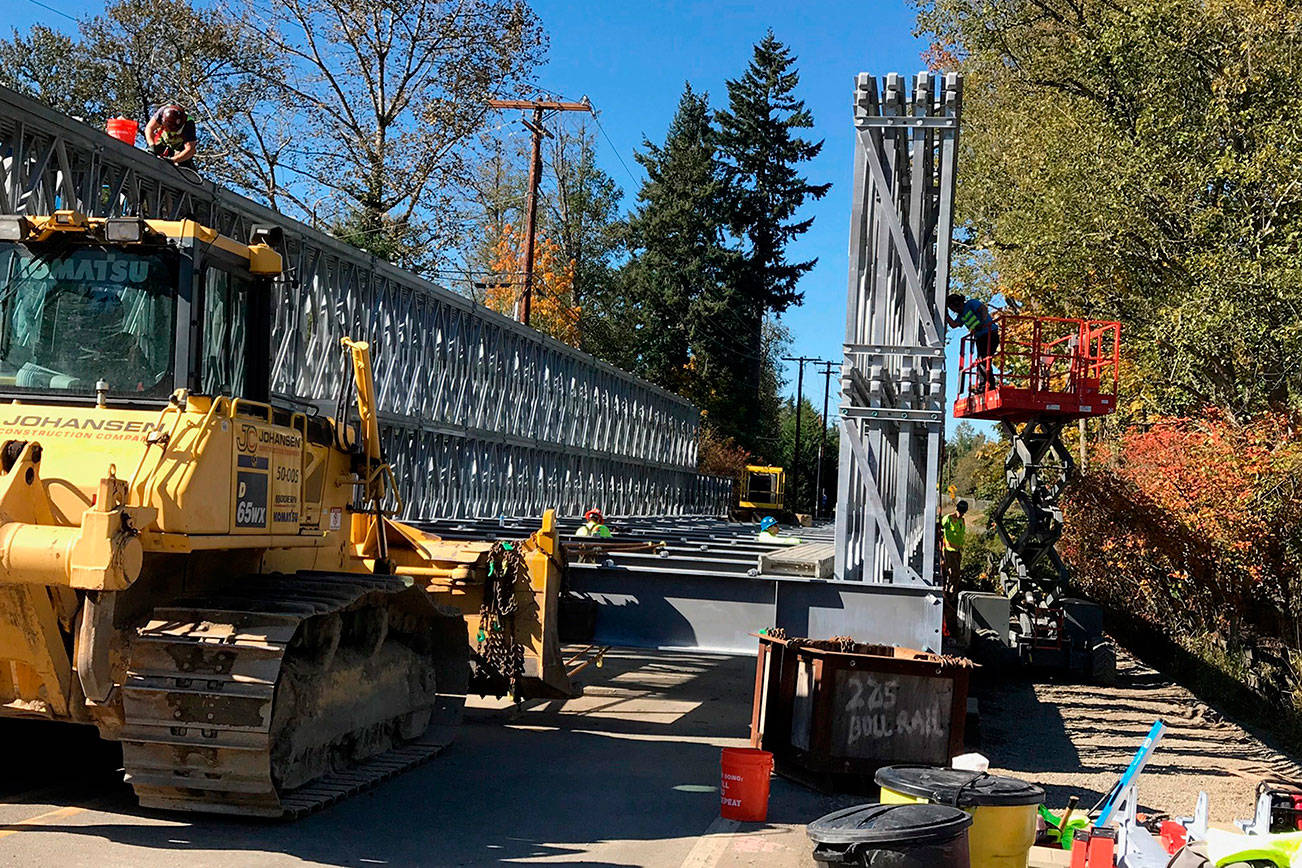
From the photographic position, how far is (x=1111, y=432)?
97.3ft

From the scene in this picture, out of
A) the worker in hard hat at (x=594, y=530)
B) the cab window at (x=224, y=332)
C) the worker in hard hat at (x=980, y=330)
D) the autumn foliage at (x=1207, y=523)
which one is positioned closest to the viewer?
the cab window at (x=224, y=332)

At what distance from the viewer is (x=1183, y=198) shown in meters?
22.9

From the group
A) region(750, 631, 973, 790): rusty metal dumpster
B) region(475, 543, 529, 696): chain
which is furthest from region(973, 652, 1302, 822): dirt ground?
region(475, 543, 529, 696): chain

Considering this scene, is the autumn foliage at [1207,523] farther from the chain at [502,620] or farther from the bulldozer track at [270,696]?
the bulldozer track at [270,696]

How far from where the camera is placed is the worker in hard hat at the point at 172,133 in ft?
27.7

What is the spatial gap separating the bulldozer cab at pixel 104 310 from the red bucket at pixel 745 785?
3.86m

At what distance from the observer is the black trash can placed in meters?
5.95

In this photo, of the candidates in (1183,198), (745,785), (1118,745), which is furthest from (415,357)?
(1183,198)

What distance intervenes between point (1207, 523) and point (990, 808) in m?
15.6

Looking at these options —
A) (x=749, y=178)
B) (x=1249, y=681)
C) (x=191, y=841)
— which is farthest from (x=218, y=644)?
(x=749, y=178)

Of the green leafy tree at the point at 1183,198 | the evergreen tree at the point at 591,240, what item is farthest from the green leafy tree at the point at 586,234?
the green leafy tree at the point at 1183,198

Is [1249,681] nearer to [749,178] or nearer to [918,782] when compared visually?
[918,782]

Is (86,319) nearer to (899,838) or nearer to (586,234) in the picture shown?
(899,838)

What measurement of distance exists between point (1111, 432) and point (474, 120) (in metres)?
17.0
